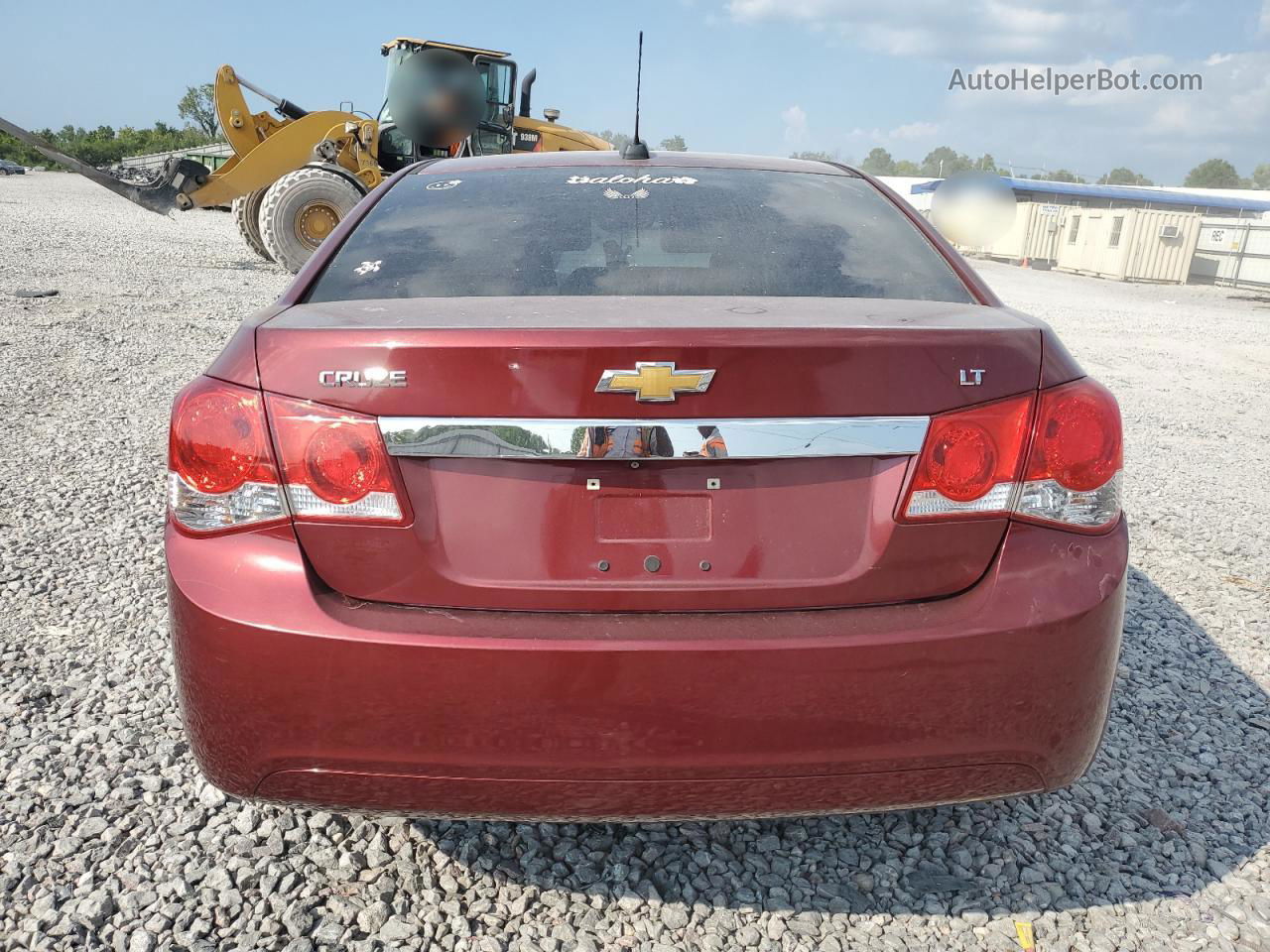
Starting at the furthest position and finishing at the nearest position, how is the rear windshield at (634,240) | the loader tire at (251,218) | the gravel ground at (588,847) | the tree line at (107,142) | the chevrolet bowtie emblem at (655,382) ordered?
1. the tree line at (107,142)
2. the loader tire at (251,218)
3. the rear windshield at (634,240)
4. the gravel ground at (588,847)
5. the chevrolet bowtie emblem at (655,382)

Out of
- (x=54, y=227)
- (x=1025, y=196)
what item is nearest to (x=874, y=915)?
(x=54, y=227)

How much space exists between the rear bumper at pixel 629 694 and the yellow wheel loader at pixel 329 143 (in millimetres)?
12485

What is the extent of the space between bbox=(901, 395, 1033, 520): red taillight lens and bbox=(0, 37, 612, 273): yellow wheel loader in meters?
12.8

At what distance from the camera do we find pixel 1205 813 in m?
2.45

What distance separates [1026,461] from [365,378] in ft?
3.99

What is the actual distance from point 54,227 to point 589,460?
2298cm

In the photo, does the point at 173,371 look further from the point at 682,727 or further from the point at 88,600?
the point at 682,727

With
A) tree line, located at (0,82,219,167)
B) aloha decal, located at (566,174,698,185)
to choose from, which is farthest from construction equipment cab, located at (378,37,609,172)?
tree line, located at (0,82,219,167)

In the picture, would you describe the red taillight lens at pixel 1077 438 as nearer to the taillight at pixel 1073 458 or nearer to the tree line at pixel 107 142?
the taillight at pixel 1073 458

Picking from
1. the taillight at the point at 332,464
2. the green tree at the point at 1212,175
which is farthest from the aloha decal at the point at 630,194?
the green tree at the point at 1212,175

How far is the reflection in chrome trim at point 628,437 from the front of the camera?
1619 mm

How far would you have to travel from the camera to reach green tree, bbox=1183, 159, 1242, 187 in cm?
9488

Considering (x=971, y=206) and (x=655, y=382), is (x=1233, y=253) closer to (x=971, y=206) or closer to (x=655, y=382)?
(x=971, y=206)

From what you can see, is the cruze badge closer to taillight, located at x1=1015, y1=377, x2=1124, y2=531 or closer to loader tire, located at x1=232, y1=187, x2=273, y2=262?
taillight, located at x1=1015, y1=377, x2=1124, y2=531
